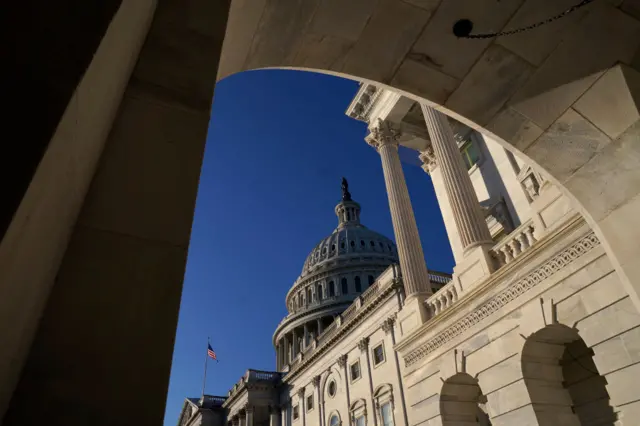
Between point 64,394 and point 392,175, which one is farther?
point 392,175

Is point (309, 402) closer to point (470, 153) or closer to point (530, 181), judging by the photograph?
point (470, 153)

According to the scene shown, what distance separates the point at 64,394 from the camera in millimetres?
1347

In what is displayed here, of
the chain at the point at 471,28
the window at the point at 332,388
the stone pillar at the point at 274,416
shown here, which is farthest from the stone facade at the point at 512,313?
the stone pillar at the point at 274,416

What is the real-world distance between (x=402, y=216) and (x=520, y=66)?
14.1 metres

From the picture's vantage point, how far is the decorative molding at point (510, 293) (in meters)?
11.2

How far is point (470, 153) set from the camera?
22.6 metres

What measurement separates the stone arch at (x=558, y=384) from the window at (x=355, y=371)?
78.2 feet

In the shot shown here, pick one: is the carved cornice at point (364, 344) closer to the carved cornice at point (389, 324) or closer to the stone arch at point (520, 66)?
the carved cornice at point (389, 324)

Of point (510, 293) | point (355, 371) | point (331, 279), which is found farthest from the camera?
point (331, 279)

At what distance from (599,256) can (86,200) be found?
39.2 feet

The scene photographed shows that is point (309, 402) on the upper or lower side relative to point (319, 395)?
upper

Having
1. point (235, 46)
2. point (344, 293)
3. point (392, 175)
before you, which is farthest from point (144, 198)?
point (344, 293)

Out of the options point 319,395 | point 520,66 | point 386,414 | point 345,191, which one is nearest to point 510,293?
point 520,66

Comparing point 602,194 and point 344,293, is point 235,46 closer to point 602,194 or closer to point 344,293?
point 602,194
